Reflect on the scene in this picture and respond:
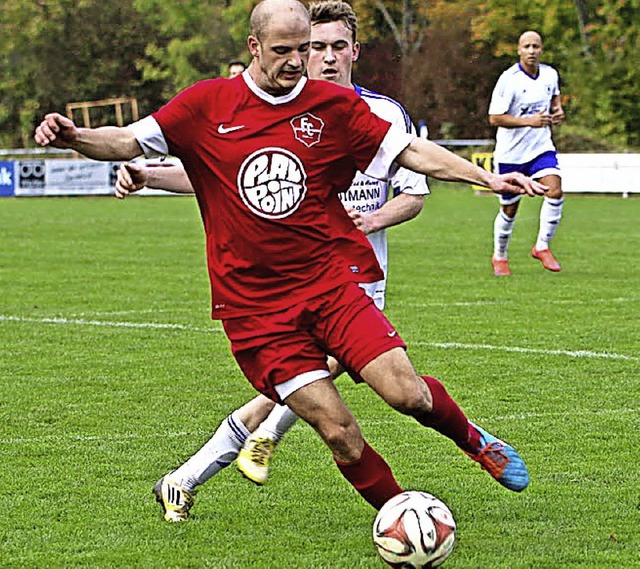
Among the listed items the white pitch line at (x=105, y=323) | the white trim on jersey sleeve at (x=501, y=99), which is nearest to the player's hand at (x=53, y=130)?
the white pitch line at (x=105, y=323)

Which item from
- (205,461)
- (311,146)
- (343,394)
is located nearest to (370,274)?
(311,146)

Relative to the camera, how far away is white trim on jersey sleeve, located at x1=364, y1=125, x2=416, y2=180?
498cm

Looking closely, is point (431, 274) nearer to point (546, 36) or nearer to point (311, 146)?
point (311, 146)

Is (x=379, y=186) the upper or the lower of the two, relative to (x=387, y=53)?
upper

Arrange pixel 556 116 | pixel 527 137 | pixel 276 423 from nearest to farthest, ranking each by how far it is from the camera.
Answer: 1. pixel 276 423
2. pixel 556 116
3. pixel 527 137

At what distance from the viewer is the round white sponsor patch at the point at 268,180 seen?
15.9ft

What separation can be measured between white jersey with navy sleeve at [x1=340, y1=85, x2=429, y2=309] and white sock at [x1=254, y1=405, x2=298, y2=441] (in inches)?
26.6

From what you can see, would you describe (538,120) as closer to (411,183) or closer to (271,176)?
(411,183)

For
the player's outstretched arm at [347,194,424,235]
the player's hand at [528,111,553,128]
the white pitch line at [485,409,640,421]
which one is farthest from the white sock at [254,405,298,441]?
the player's hand at [528,111,553,128]

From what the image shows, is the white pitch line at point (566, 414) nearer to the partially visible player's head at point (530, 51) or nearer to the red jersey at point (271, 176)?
the red jersey at point (271, 176)

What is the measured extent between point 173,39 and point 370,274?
54.9 meters

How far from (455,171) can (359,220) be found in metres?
0.60

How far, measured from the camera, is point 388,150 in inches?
197

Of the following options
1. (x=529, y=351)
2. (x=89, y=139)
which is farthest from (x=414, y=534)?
(x=529, y=351)
